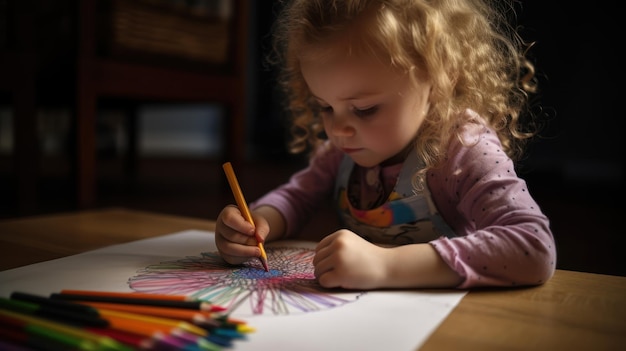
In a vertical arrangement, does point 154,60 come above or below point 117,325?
above

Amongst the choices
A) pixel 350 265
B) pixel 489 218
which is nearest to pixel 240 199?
pixel 350 265

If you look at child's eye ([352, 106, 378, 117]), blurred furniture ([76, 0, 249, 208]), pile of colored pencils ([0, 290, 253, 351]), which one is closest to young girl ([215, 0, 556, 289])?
child's eye ([352, 106, 378, 117])

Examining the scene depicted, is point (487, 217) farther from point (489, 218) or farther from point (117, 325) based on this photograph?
point (117, 325)

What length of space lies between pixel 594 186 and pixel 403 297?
195 centimetres

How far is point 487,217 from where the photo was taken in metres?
0.55

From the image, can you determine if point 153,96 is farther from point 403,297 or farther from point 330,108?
point 403,297

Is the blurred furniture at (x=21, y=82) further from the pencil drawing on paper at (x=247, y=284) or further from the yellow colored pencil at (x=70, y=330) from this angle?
the yellow colored pencil at (x=70, y=330)

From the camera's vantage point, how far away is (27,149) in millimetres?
1217

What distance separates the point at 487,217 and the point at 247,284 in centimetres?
25

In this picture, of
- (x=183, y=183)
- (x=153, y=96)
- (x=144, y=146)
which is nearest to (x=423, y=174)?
(x=153, y=96)

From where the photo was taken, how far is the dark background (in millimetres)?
1378

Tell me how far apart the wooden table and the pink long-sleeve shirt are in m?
0.02

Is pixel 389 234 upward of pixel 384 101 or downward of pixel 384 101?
downward

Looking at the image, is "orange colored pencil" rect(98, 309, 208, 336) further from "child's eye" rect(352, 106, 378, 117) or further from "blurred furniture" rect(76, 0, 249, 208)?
"blurred furniture" rect(76, 0, 249, 208)
